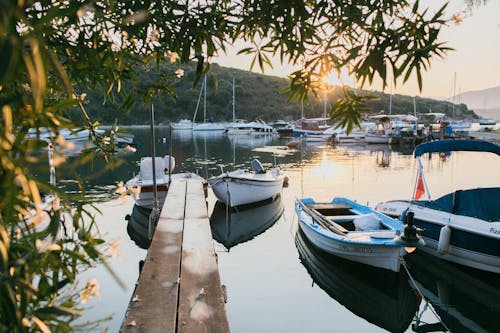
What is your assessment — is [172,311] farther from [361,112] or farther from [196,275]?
[361,112]

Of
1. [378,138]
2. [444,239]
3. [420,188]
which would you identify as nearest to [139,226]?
[420,188]

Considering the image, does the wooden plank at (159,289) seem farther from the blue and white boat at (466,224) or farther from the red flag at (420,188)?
the red flag at (420,188)

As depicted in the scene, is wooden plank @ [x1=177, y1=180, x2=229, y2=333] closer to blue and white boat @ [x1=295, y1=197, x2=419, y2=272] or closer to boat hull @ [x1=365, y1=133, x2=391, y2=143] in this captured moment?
blue and white boat @ [x1=295, y1=197, x2=419, y2=272]

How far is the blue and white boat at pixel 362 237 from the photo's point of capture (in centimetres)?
1032

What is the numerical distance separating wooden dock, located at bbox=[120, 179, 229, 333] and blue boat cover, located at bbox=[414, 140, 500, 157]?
8.93m

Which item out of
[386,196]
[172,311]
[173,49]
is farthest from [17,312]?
[386,196]

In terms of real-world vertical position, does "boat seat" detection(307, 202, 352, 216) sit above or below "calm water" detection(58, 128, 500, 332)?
above

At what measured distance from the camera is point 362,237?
442 inches

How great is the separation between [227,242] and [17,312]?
14242mm

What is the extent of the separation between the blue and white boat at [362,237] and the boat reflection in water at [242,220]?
108 inches

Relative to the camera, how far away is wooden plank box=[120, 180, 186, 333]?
162 inches

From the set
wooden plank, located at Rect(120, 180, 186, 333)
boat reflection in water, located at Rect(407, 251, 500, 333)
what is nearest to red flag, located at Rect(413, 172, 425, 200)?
boat reflection in water, located at Rect(407, 251, 500, 333)

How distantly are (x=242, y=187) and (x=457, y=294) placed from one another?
10427 millimetres

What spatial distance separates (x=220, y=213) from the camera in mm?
19359
